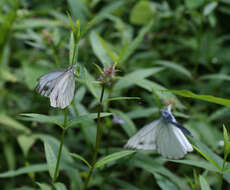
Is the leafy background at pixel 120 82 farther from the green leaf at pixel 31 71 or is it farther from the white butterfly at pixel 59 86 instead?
the white butterfly at pixel 59 86

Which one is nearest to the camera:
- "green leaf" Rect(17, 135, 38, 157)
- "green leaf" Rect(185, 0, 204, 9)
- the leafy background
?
the leafy background

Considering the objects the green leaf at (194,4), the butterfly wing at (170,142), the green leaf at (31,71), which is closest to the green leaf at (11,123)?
the green leaf at (31,71)

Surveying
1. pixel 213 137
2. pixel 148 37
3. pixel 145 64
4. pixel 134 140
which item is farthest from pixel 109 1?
pixel 134 140

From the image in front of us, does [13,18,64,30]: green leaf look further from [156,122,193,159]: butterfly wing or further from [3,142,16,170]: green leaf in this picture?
[156,122,193,159]: butterfly wing

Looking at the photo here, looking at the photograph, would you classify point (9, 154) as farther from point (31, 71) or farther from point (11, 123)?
point (31, 71)

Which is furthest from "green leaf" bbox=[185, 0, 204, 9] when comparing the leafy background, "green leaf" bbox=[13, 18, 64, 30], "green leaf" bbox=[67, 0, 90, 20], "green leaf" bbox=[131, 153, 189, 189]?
"green leaf" bbox=[131, 153, 189, 189]

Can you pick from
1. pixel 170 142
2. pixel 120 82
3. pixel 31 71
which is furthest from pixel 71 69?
pixel 31 71
